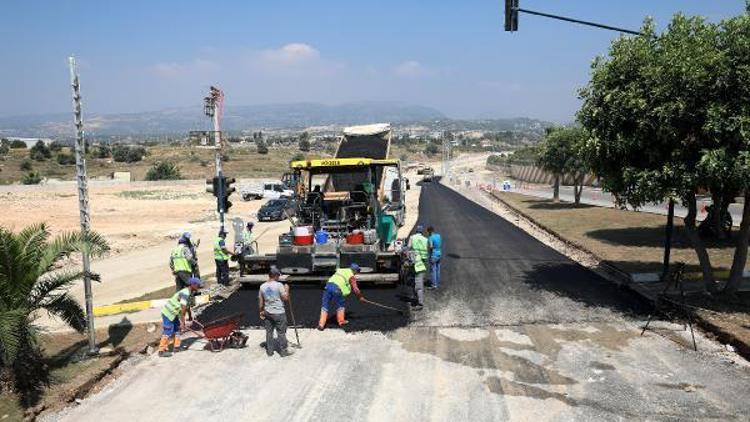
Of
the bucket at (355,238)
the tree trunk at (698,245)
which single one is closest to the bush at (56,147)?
the bucket at (355,238)

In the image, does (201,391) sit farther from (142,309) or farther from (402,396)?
(142,309)

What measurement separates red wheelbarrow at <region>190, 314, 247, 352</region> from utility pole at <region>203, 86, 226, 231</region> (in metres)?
6.00

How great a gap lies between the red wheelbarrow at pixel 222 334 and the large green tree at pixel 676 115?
8.31m

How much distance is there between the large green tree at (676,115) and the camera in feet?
37.4

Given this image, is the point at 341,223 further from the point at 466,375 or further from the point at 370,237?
the point at 466,375

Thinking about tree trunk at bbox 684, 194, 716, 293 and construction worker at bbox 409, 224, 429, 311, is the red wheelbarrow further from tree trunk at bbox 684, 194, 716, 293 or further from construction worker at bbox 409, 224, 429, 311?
tree trunk at bbox 684, 194, 716, 293

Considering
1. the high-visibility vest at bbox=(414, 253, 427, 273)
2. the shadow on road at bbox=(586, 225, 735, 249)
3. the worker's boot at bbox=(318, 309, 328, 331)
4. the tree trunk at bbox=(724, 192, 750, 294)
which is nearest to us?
the worker's boot at bbox=(318, 309, 328, 331)

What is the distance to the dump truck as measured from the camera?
50.9ft

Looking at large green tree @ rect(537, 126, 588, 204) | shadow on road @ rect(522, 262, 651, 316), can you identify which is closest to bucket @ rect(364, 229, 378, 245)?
shadow on road @ rect(522, 262, 651, 316)

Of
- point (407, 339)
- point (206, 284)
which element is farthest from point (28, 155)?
point (407, 339)

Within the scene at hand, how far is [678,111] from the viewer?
11.9 m

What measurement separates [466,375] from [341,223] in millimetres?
8361

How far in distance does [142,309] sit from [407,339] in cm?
690

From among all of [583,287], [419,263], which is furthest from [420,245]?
[583,287]
